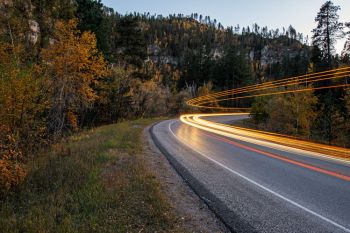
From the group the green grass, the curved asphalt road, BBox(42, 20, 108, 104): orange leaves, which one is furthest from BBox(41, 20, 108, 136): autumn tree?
the curved asphalt road

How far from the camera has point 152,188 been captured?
7.19 meters

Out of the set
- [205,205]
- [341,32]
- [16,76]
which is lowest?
[205,205]

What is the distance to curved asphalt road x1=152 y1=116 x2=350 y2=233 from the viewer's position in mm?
5535

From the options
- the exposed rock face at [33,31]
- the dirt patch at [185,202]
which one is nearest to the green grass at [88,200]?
the dirt patch at [185,202]

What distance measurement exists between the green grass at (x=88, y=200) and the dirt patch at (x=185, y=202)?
0.28 meters

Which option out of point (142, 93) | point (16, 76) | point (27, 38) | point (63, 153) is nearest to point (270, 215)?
point (63, 153)

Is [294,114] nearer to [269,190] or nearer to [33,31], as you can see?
[269,190]

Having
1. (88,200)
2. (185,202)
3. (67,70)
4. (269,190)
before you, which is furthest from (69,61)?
→ (269,190)

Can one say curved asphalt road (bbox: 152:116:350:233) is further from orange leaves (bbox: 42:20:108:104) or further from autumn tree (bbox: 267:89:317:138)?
autumn tree (bbox: 267:89:317:138)

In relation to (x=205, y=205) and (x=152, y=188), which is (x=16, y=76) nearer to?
(x=152, y=188)

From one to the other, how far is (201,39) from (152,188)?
186m

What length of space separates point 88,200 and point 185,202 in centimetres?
229

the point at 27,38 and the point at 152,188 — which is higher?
the point at 27,38

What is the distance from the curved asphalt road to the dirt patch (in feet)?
0.70
